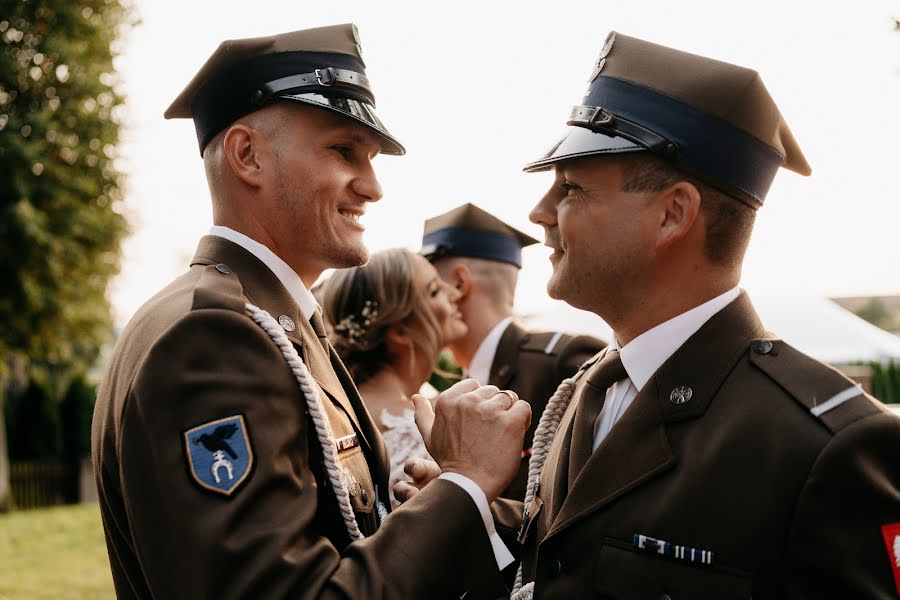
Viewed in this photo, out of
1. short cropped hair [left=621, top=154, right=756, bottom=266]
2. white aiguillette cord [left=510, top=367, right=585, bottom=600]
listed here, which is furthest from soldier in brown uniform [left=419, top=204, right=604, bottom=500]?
short cropped hair [left=621, top=154, right=756, bottom=266]

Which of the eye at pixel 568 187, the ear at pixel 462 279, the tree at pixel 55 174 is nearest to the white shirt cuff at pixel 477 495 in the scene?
the eye at pixel 568 187

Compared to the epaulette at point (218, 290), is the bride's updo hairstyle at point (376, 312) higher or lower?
lower

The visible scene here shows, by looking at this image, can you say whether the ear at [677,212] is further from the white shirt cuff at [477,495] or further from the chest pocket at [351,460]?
the chest pocket at [351,460]

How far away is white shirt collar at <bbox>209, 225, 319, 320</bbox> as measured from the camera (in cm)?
259

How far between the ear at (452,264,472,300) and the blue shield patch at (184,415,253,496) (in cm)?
383

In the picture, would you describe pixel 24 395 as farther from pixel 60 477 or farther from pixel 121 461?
pixel 121 461

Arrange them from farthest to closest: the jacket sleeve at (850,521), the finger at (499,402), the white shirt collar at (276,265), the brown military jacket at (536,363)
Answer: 1. the brown military jacket at (536,363)
2. the white shirt collar at (276,265)
3. the finger at (499,402)
4. the jacket sleeve at (850,521)

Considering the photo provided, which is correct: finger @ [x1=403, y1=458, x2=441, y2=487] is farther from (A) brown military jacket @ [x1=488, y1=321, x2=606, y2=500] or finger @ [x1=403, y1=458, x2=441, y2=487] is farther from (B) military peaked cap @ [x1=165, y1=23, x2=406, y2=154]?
(A) brown military jacket @ [x1=488, y1=321, x2=606, y2=500]

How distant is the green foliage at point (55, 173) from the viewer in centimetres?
1761

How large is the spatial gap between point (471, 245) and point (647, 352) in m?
3.55

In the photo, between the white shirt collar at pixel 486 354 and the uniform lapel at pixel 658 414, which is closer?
the uniform lapel at pixel 658 414

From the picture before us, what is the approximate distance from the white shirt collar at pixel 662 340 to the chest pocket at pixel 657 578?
52cm

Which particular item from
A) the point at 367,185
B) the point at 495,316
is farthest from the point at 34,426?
the point at 367,185

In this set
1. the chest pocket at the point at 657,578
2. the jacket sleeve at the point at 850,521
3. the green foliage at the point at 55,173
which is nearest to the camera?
the jacket sleeve at the point at 850,521
